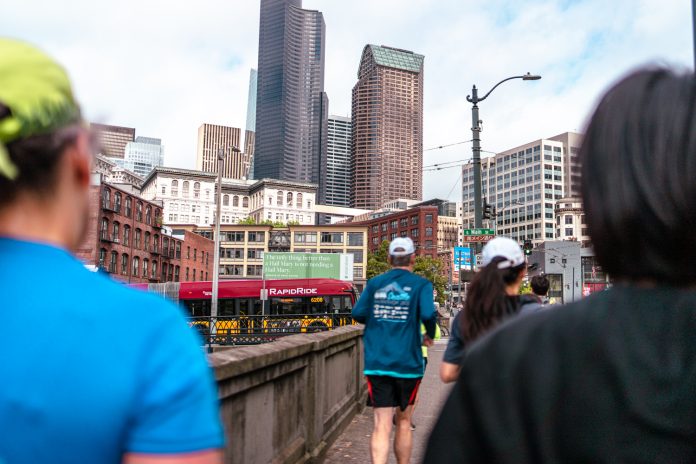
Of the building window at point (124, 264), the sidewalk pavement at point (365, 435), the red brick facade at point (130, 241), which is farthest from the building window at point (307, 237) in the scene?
the sidewalk pavement at point (365, 435)

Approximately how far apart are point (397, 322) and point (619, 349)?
4424 millimetres

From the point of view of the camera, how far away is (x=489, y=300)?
398cm

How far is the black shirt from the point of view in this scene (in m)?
0.98

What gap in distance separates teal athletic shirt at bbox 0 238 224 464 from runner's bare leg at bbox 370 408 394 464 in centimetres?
461

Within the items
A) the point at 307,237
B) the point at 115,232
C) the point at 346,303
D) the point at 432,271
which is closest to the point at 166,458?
the point at 346,303

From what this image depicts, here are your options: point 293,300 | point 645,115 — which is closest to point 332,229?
point 293,300

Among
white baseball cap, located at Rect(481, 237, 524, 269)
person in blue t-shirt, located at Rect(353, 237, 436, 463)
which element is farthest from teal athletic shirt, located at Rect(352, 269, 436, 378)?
white baseball cap, located at Rect(481, 237, 524, 269)

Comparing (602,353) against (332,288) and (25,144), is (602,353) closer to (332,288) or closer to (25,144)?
(25,144)

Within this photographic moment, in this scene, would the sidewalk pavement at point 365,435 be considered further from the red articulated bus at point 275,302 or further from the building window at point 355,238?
the building window at point 355,238

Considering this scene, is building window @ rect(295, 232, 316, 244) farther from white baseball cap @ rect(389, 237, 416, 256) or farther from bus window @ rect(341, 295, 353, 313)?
white baseball cap @ rect(389, 237, 416, 256)

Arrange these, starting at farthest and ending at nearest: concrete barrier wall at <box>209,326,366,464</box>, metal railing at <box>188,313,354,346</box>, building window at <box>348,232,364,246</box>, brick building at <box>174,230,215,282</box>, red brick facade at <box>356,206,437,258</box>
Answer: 1. red brick facade at <box>356,206,437,258</box>
2. building window at <box>348,232,364,246</box>
3. brick building at <box>174,230,215,282</box>
4. metal railing at <box>188,313,354,346</box>
5. concrete barrier wall at <box>209,326,366,464</box>

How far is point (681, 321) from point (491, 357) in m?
0.33

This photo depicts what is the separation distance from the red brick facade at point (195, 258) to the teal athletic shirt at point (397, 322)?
7664 centimetres

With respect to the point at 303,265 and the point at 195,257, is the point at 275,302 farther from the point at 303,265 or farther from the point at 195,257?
the point at 195,257
